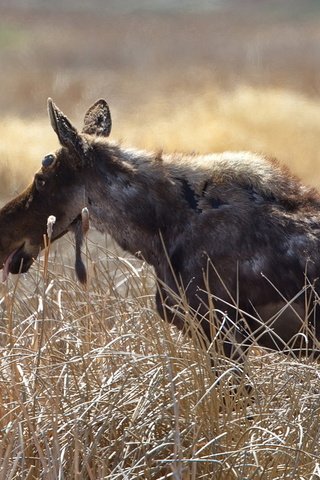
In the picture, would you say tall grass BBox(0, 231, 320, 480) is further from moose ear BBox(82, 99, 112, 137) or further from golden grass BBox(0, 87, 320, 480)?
moose ear BBox(82, 99, 112, 137)

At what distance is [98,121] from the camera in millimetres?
7594

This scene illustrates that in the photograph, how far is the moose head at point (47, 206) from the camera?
717cm

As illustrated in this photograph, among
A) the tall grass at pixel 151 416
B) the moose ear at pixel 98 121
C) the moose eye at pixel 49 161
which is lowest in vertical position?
the tall grass at pixel 151 416

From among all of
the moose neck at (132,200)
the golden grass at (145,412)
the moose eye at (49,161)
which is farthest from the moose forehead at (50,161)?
the golden grass at (145,412)

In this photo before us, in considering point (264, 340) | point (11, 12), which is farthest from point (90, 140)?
point (11, 12)

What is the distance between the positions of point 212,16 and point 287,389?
19.1 feet

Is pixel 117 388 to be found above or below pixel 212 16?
below

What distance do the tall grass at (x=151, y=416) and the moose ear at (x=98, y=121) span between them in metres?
1.37

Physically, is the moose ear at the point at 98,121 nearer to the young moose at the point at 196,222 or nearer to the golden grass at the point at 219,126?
the young moose at the point at 196,222

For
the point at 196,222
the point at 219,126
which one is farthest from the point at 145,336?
the point at 219,126

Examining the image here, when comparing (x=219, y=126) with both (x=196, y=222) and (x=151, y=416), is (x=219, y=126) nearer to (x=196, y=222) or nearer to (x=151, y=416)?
(x=196, y=222)

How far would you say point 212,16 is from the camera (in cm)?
1171

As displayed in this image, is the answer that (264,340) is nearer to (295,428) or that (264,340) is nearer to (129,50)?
(295,428)

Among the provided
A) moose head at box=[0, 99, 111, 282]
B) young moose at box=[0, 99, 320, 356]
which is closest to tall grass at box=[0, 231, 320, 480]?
young moose at box=[0, 99, 320, 356]
